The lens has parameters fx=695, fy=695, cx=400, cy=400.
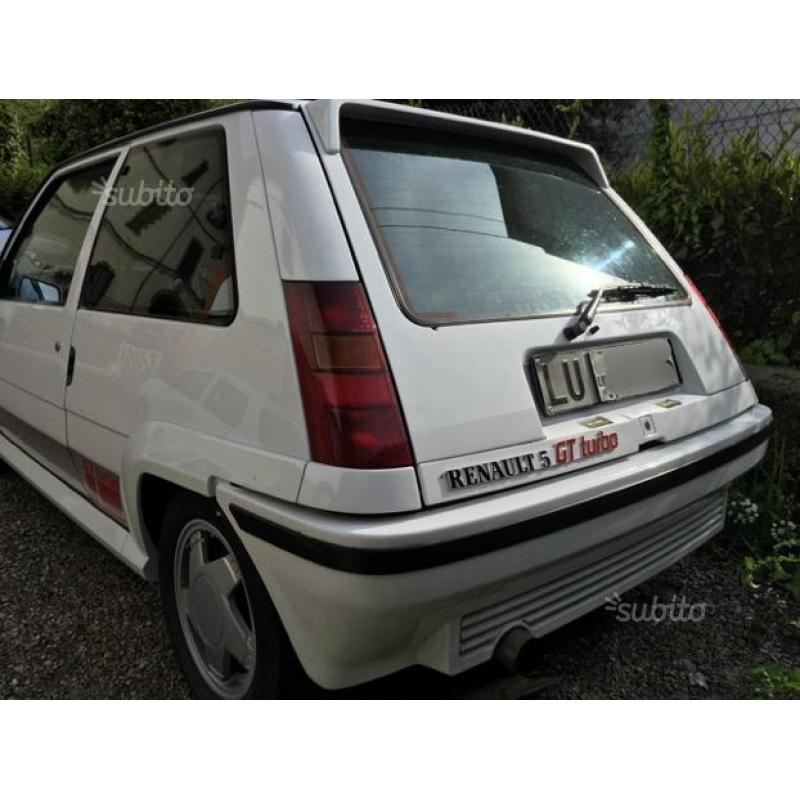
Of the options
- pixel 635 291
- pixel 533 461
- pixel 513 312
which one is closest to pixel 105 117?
pixel 635 291

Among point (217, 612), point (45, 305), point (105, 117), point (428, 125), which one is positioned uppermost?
point (105, 117)

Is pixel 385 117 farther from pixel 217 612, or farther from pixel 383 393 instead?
pixel 217 612

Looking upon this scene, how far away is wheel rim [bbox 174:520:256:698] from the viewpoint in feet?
6.40

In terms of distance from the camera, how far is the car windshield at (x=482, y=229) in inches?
70.4

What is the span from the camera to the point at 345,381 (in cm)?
158

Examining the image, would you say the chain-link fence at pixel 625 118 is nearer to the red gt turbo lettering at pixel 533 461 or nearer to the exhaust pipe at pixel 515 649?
the red gt turbo lettering at pixel 533 461

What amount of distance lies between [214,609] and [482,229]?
4.44ft

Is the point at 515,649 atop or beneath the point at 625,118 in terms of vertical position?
beneath

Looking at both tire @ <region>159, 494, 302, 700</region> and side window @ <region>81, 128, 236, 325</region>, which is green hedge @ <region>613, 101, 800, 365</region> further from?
tire @ <region>159, 494, 302, 700</region>

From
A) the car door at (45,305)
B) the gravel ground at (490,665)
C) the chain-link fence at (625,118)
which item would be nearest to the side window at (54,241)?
the car door at (45,305)

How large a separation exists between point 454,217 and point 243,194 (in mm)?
582

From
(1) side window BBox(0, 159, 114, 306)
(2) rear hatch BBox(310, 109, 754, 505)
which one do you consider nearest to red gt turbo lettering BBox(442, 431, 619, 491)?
(2) rear hatch BBox(310, 109, 754, 505)

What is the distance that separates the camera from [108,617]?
8.82ft

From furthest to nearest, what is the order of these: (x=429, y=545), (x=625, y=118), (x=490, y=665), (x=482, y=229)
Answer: (x=625, y=118), (x=490, y=665), (x=482, y=229), (x=429, y=545)
